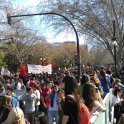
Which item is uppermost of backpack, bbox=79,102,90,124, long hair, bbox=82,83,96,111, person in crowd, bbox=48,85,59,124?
long hair, bbox=82,83,96,111

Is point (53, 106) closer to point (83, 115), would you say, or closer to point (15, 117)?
point (15, 117)

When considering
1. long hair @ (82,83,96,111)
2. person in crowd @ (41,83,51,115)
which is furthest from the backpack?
person in crowd @ (41,83,51,115)

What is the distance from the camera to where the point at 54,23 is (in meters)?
41.3

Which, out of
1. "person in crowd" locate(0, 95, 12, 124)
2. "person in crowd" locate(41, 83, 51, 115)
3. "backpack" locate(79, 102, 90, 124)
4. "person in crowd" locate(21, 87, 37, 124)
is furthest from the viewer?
"person in crowd" locate(41, 83, 51, 115)

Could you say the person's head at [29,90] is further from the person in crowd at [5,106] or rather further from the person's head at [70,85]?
the person's head at [70,85]

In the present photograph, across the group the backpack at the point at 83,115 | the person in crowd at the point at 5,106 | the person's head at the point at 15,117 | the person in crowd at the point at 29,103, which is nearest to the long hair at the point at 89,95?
the backpack at the point at 83,115

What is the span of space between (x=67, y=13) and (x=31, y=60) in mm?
37698

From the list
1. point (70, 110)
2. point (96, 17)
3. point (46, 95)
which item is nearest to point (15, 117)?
point (70, 110)

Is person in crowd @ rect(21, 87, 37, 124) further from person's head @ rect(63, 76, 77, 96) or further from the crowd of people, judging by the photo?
person's head @ rect(63, 76, 77, 96)

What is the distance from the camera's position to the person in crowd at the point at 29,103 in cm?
1294

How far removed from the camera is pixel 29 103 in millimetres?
13133

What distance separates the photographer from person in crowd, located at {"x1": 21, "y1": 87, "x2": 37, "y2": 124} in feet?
42.5

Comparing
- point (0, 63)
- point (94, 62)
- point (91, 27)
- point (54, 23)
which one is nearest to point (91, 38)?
point (91, 27)

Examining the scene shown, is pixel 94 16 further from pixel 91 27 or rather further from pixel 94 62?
pixel 94 62
